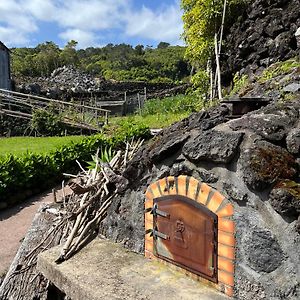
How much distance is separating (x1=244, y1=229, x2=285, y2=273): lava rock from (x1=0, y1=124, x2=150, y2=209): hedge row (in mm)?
7084

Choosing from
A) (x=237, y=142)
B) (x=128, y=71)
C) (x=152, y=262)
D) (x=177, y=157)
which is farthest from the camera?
(x=128, y=71)

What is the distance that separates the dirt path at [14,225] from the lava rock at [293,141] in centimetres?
459

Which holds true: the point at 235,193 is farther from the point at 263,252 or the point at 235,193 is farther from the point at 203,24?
the point at 203,24

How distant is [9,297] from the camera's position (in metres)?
4.48

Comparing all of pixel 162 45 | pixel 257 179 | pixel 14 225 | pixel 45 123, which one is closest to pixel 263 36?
pixel 14 225

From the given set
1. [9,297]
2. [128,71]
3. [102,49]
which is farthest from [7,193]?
[102,49]

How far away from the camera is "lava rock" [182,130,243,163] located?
278 centimetres

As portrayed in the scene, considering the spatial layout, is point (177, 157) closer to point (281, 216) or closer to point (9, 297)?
point (281, 216)

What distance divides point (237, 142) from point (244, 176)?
0.90ft

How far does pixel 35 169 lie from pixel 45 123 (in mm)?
9301

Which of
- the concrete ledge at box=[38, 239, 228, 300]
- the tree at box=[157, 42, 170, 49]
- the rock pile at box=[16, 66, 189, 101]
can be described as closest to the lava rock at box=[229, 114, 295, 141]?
the concrete ledge at box=[38, 239, 228, 300]

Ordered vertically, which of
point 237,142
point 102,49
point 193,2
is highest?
point 102,49

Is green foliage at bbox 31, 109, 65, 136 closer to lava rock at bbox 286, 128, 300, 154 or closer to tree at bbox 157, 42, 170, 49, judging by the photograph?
lava rock at bbox 286, 128, 300, 154

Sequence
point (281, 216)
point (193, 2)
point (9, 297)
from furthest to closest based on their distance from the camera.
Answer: point (193, 2), point (9, 297), point (281, 216)
